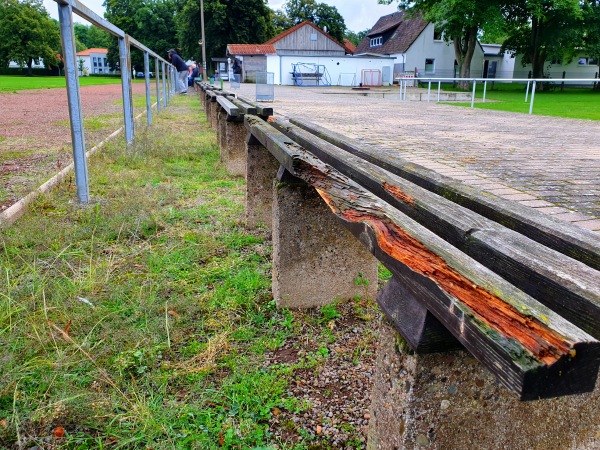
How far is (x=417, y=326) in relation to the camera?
153 cm

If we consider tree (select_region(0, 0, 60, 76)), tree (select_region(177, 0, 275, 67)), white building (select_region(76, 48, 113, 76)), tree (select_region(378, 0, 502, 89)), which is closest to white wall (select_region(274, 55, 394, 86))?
tree (select_region(378, 0, 502, 89))

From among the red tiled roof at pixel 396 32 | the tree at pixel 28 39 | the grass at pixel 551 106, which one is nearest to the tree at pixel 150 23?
the tree at pixel 28 39

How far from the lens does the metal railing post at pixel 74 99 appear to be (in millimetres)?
5125

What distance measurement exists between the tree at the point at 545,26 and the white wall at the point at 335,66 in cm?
1273

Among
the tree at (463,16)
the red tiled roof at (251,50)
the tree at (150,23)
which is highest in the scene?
the tree at (150,23)

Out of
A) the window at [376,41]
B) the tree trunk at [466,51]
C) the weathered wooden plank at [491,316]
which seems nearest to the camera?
the weathered wooden plank at [491,316]

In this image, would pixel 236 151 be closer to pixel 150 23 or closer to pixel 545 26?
pixel 545 26

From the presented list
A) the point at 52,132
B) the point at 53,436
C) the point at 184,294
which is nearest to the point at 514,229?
the point at 53,436

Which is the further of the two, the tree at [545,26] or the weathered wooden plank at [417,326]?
the tree at [545,26]

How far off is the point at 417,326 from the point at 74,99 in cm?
463

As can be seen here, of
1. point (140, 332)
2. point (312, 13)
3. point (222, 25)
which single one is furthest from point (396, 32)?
point (140, 332)

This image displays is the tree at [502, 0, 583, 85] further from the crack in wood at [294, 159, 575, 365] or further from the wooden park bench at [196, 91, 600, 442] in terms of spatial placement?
the crack in wood at [294, 159, 575, 365]

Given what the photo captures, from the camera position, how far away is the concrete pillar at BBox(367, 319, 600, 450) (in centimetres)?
162

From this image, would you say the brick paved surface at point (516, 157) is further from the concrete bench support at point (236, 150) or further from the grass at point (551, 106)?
the grass at point (551, 106)
